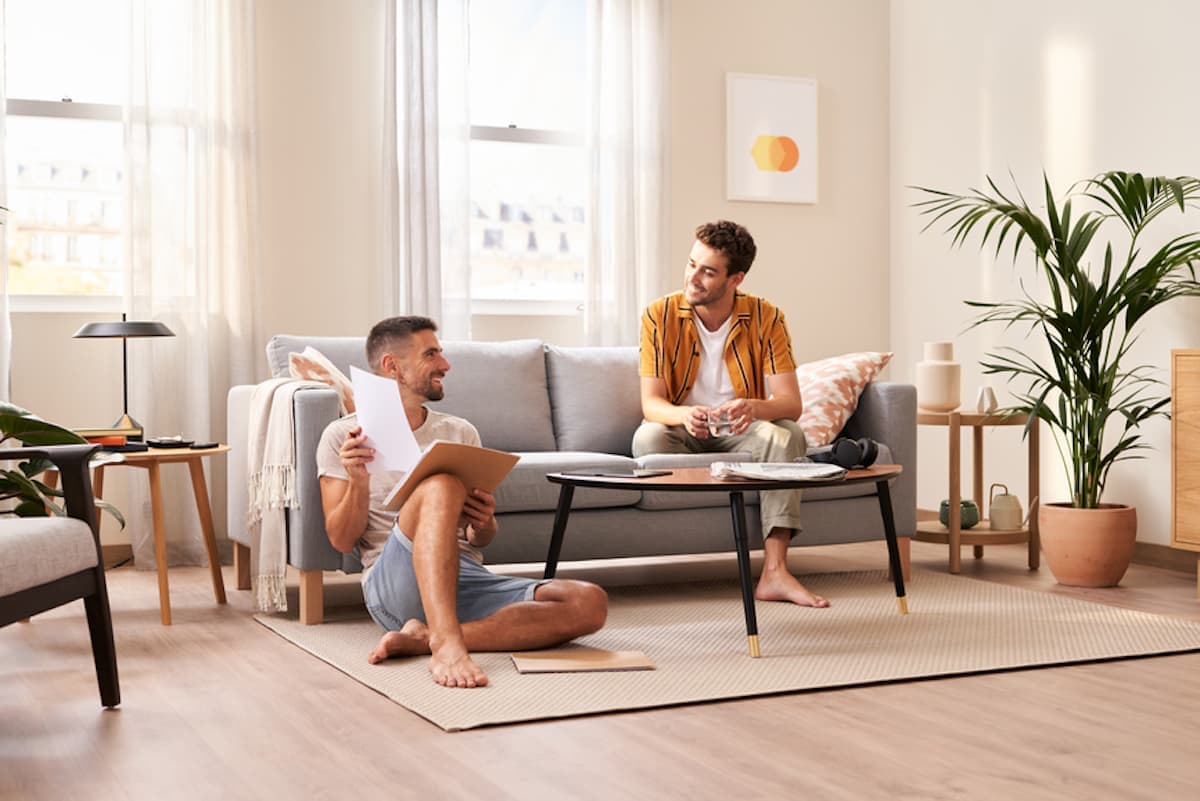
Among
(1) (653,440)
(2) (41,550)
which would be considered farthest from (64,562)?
(1) (653,440)

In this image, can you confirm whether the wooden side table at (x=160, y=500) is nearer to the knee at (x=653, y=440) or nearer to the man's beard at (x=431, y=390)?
the man's beard at (x=431, y=390)

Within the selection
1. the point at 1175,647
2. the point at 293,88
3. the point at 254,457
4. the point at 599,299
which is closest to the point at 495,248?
the point at 599,299

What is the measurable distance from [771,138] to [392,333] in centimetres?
313

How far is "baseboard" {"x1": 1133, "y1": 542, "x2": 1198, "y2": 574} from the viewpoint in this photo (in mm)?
4535

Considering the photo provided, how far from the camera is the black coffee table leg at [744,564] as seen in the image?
3066 millimetres

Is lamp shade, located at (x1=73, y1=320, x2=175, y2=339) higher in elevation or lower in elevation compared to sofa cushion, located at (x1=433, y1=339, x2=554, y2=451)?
higher

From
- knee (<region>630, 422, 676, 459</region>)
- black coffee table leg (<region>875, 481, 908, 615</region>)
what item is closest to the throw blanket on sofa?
knee (<region>630, 422, 676, 459</region>)

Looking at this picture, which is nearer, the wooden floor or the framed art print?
the wooden floor

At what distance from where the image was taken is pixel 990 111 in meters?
5.52

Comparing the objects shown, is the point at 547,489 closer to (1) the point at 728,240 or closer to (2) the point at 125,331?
(1) the point at 728,240

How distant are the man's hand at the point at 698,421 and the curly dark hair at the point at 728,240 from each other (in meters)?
0.48

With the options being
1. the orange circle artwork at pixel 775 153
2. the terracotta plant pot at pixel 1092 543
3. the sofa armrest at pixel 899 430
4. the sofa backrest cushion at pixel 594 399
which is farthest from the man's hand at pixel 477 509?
the orange circle artwork at pixel 775 153

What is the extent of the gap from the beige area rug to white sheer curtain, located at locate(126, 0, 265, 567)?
4.47ft

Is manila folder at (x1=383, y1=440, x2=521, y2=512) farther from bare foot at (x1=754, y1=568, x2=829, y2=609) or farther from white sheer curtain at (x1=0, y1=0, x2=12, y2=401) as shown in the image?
white sheer curtain at (x1=0, y1=0, x2=12, y2=401)
